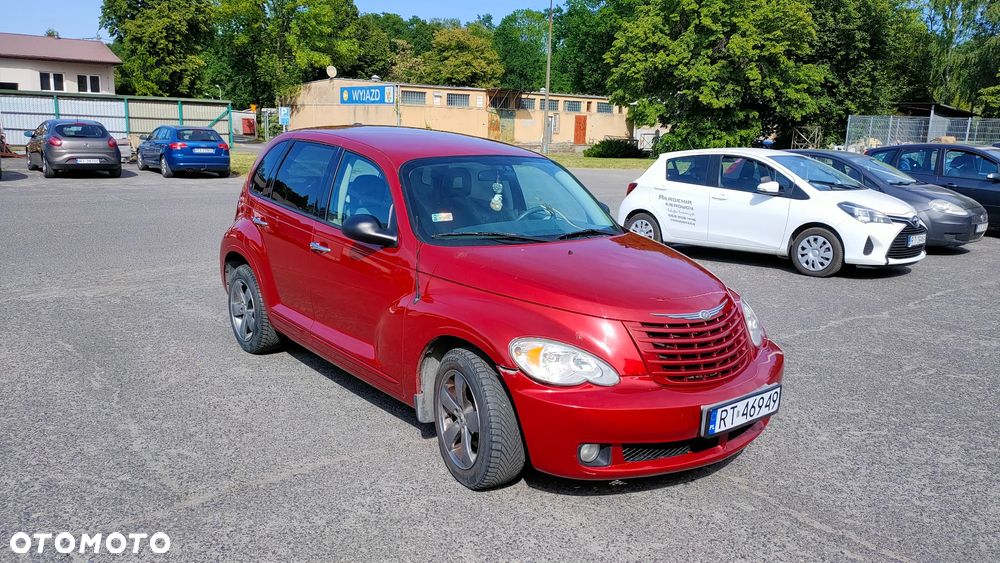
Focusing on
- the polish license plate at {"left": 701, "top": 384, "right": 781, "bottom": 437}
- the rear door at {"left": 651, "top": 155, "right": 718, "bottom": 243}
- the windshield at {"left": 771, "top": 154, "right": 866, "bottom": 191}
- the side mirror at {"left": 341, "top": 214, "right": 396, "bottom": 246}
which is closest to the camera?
the polish license plate at {"left": 701, "top": 384, "right": 781, "bottom": 437}

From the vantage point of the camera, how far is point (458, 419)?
155 inches

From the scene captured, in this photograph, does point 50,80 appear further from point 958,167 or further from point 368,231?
point 368,231

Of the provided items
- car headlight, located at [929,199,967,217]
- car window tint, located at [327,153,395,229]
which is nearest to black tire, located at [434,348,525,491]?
car window tint, located at [327,153,395,229]

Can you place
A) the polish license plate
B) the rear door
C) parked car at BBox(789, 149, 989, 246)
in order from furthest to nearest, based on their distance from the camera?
parked car at BBox(789, 149, 989, 246)
the rear door
the polish license plate

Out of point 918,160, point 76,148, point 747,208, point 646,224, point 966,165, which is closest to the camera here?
point 747,208

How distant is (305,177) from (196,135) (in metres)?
20.2

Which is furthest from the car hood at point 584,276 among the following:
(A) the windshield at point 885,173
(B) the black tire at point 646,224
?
(A) the windshield at point 885,173

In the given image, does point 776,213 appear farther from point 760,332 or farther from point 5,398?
point 5,398

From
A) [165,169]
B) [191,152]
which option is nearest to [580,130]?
[191,152]

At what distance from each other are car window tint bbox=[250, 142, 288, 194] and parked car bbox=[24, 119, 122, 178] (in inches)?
724

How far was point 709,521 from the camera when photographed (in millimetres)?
3627

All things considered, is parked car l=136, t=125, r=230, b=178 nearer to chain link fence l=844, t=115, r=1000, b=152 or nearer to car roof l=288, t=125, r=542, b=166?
car roof l=288, t=125, r=542, b=166

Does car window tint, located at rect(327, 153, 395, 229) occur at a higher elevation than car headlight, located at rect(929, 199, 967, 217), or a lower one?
higher

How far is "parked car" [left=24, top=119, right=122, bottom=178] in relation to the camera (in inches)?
838
